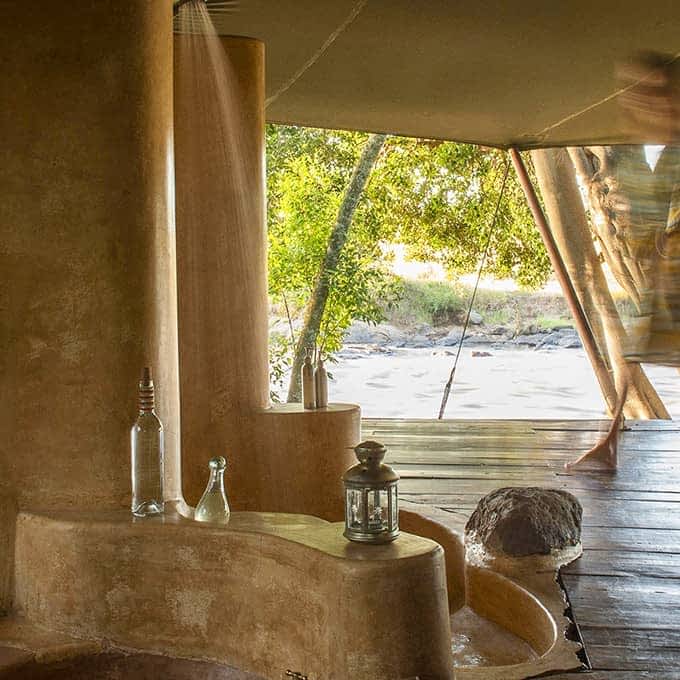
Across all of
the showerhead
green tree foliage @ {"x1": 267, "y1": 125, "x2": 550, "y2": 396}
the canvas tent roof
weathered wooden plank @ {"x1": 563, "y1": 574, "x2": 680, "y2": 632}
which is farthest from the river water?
weathered wooden plank @ {"x1": 563, "y1": 574, "x2": 680, "y2": 632}

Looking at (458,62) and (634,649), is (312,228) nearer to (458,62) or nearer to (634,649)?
(458,62)

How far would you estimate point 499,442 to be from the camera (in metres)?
5.20

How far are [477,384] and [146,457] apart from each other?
12.7 meters

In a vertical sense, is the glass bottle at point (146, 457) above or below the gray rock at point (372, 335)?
below

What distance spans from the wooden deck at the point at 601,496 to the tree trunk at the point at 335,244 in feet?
9.68

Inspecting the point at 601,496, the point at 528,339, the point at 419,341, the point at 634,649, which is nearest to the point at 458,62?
the point at 601,496

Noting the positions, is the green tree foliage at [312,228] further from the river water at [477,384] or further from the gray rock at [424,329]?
the river water at [477,384]

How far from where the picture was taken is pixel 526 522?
9.87ft

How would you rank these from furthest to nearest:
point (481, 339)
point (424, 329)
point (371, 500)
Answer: point (481, 339)
point (424, 329)
point (371, 500)

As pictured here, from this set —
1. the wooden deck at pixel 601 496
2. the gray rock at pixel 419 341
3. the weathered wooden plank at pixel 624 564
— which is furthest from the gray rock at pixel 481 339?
the weathered wooden plank at pixel 624 564

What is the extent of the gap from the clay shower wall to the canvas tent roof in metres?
1.24

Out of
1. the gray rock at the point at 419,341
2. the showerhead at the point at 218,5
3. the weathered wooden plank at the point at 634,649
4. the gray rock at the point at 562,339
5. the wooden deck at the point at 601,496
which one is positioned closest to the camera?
the weathered wooden plank at the point at 634,649

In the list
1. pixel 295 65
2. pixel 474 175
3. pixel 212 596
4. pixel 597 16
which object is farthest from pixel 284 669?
pixel 474 175

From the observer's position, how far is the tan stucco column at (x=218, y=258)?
11.8 ft
